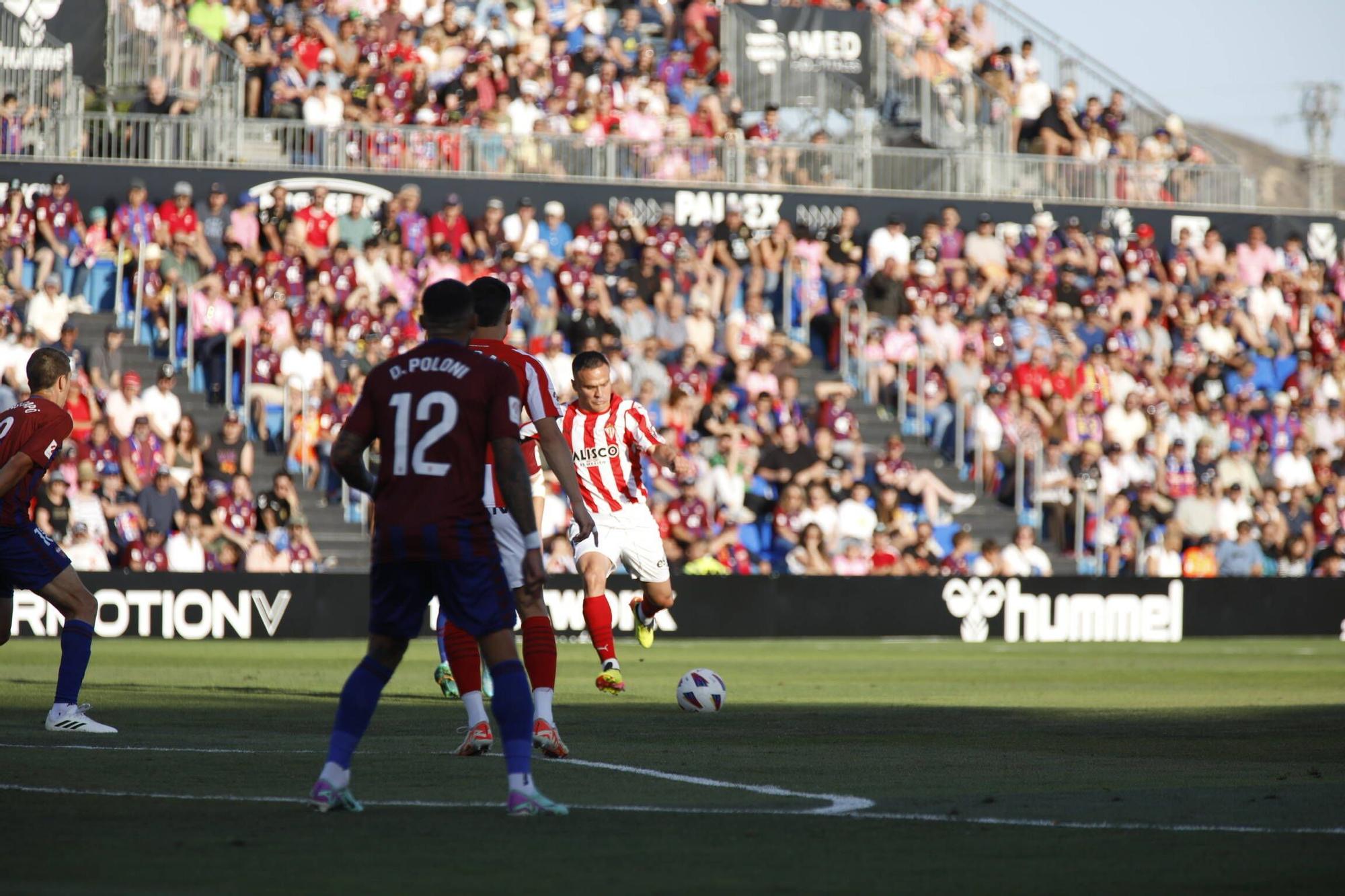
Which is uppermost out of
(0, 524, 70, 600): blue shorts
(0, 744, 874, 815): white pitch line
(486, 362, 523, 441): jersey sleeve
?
(486, 362, 523, 441): jersey sleeve

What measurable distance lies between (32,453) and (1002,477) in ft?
64.7

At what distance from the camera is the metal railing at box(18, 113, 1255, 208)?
2803 centimetres

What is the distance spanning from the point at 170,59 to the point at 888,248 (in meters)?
11.1

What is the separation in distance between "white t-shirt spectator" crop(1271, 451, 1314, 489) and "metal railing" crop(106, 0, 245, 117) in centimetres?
1630

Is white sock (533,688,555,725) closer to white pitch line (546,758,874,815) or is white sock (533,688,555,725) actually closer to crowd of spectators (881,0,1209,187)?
white pitch line (546,758,874,815)

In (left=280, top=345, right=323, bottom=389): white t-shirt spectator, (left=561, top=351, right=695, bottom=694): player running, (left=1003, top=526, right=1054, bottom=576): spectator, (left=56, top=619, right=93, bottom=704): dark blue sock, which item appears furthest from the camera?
(left=1003, top=526, right=1054, bottom=576): spectator

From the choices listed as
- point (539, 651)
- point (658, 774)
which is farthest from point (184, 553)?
point (658, 774)

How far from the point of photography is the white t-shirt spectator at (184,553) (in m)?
23.2

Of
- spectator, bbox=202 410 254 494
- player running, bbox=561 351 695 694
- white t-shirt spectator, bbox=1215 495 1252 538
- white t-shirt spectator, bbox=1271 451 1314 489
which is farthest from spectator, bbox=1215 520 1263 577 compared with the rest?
player running, bbox=561 351 695 694

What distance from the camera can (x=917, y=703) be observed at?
1451 cm

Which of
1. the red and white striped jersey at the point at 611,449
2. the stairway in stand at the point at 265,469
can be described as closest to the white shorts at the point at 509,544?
the red and white striped jersey at the point at 611,449

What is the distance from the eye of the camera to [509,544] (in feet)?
32.7

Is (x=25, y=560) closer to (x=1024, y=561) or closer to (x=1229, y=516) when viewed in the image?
(x=1024, y=561)

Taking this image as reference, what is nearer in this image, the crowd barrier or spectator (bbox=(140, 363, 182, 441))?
spectator (bbox=(140, 363, 182, 441))
